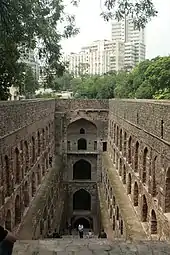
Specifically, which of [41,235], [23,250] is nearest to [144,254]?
[23,250]

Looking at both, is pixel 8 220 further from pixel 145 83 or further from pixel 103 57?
pixel 103 57

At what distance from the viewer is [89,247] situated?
6809 mm

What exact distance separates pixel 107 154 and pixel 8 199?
61.6 feet

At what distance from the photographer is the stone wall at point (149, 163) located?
39.9 ft

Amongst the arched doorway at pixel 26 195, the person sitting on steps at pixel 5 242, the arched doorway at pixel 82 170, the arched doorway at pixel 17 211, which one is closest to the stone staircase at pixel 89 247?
the person sitting on steps at pixel 5 242

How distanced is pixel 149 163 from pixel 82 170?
20.9m

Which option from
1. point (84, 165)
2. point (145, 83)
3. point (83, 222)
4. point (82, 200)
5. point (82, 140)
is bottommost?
point (83, 222)

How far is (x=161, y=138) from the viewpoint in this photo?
1267cm

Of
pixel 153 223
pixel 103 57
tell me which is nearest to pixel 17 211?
pixel 153 223

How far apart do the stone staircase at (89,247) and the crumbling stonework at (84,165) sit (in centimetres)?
479

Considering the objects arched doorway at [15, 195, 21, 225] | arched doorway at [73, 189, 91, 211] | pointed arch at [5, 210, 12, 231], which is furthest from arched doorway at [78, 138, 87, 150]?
pointed arch at [5, 210, 12, 231]

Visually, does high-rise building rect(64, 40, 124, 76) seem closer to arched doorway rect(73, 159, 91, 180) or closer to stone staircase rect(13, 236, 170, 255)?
arched doorway rect(73, 159, 91, 180)

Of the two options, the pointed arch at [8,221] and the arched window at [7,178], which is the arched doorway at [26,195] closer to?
the pointed arch at [8,221]

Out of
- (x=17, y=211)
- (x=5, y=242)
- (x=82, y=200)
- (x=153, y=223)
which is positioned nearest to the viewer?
(x=5, y=242)
